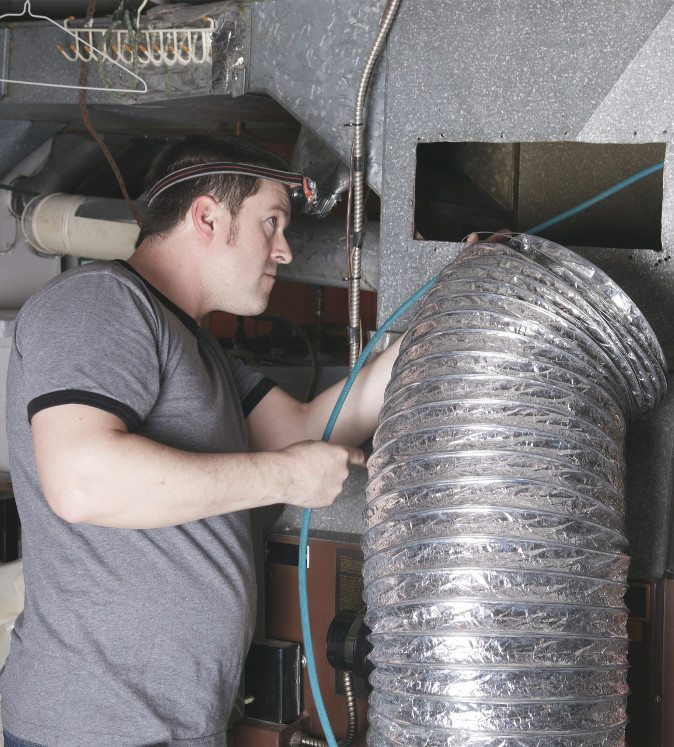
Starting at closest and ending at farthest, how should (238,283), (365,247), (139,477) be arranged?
(139,477)
(238,283)
(365,247)

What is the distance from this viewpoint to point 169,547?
4.61ft

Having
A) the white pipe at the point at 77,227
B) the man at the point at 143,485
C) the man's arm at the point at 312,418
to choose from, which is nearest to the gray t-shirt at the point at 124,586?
the man at the point at 143,485

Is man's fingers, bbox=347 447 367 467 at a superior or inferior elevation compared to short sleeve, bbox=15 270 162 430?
inferior

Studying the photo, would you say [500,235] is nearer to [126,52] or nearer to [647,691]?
[647,691]

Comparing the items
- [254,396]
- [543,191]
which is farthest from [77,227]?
[543,191]

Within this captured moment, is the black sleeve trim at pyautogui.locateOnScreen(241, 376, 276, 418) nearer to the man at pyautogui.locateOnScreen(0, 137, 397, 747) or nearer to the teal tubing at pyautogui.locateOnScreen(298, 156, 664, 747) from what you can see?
the man at pyautogui.locateOnScreen(0, 137, 397, 747)

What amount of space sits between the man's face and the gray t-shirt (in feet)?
0.64

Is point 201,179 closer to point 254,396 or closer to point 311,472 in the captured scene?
point 254,396

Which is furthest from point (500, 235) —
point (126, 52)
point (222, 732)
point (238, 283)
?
point (126, 52)

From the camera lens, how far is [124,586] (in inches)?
53.8

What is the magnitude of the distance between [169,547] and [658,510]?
791mm

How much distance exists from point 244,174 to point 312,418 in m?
0.49

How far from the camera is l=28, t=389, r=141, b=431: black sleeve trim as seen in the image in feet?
3.93

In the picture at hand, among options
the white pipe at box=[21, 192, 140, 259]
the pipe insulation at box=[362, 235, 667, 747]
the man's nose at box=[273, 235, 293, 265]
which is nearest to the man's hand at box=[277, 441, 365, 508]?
the pipe insulation at box=[362, 235, 667, 747]
